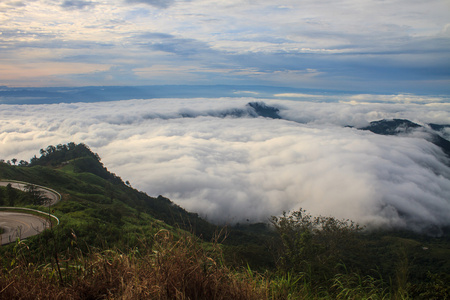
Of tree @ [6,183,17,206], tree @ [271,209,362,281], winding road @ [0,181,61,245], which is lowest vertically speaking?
tree @ [271,209,362,281]

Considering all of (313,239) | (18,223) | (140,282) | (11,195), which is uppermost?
(140,282)

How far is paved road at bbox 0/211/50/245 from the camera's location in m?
15.5

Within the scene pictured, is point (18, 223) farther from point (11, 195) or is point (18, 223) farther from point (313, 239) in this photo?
point (313, 239)

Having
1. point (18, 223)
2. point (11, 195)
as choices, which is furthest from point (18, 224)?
point (11, 195)

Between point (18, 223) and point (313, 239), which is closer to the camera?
point (18, 223)

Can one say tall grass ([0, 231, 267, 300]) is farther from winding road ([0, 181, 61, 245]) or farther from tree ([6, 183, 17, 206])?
tree ([6, 183, 17, 206])

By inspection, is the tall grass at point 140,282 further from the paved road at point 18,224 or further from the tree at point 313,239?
the tree at point 313,239

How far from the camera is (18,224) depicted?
16734mm

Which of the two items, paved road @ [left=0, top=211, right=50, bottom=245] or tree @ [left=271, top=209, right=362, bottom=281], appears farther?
tree @ [left=271, top=209, right=362, bottom=281]

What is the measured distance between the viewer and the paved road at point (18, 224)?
15534 mm

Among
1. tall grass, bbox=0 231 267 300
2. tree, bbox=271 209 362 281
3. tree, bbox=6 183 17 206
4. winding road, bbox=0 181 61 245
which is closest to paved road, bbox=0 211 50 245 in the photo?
winding road, bbox=0 181 61 245

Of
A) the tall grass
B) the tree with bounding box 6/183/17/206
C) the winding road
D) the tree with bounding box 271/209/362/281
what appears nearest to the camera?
the tall grass

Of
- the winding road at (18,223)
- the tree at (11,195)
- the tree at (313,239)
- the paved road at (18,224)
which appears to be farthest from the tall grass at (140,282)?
the tree at (11,195)

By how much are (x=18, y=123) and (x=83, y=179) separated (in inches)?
7042
